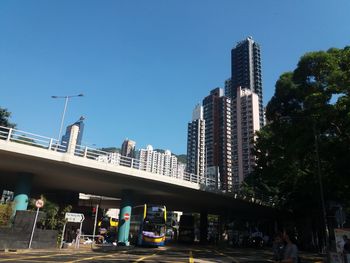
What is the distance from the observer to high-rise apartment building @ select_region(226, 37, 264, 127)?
13750 cm

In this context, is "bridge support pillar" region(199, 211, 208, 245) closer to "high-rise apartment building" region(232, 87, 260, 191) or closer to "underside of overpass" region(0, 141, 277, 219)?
"underside of overpass" region(0, 141, 277, 219)

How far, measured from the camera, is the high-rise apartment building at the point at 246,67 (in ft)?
451

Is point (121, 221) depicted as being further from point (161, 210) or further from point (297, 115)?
point (297, 115)

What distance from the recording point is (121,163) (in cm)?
3039

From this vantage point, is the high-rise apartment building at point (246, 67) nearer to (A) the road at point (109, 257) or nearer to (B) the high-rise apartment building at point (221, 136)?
(B) the high-rise apartment building at point (221, 136)

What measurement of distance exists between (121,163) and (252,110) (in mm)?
79214

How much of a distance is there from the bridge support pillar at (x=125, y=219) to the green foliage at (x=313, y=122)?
14.5 meters

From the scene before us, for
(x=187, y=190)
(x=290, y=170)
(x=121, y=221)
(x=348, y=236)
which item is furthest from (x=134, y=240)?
(x=348, y=236)

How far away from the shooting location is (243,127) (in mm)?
105750

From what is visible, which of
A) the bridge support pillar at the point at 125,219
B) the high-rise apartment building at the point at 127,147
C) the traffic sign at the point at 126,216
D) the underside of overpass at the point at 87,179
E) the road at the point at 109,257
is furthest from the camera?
the high-rise apartment building at the point at 127,147

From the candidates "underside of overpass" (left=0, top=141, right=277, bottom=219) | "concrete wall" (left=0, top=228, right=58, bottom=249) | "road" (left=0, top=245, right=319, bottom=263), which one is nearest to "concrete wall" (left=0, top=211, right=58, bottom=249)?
"concrete wall" (left=0, top=228, right=58, bottom=249)

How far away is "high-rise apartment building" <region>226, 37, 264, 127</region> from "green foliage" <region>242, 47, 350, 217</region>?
108m

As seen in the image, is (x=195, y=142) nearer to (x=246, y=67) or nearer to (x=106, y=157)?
(x=246, y=67)

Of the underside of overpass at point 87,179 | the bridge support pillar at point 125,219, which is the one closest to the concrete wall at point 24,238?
the underside of overpass at point 87,179
